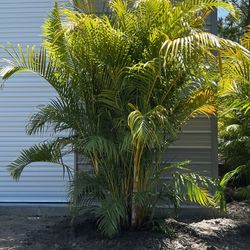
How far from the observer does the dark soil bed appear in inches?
257

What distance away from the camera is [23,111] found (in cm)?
943

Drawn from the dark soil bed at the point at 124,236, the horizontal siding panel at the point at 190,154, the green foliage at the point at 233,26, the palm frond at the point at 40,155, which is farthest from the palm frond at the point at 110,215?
the green foliage at the point at 233,26

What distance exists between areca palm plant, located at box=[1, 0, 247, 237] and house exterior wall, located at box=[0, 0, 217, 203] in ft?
7.53

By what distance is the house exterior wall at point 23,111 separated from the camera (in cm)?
930

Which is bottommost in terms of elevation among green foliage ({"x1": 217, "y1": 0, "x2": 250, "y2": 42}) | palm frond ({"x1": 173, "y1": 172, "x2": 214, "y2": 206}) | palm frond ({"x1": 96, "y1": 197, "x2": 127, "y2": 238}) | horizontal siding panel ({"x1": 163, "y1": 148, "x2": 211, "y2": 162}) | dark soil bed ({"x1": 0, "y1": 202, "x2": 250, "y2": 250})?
dark soil bed ({"x1": 0, "y1": 202, "x2": 250, "y2": 250})

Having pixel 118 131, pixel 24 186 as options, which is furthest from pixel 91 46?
pixel 24 186

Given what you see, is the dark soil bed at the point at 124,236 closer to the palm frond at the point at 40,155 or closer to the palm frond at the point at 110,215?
the palm frond at the point at 110,215

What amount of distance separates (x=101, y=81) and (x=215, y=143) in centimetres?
308

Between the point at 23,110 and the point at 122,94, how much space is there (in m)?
3.41

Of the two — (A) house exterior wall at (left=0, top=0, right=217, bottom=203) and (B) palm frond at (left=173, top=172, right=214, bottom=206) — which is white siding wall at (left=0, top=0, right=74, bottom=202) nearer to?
(A) house exterior wall at (left=0, top=0, right=217, bottom=203)

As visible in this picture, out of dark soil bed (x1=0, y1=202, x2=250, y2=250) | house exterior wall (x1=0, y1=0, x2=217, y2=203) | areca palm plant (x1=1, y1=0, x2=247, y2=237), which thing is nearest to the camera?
areca palm plant (x1=1, y1=0, x2=247, y2=237)

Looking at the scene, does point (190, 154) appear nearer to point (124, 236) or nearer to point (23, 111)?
point (124, 236)

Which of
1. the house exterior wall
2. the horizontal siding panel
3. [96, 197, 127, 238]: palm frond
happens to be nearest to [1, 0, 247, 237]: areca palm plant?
[96, 197, 127, 238]: palm frond

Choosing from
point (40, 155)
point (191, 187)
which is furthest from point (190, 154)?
point (40, 155)
